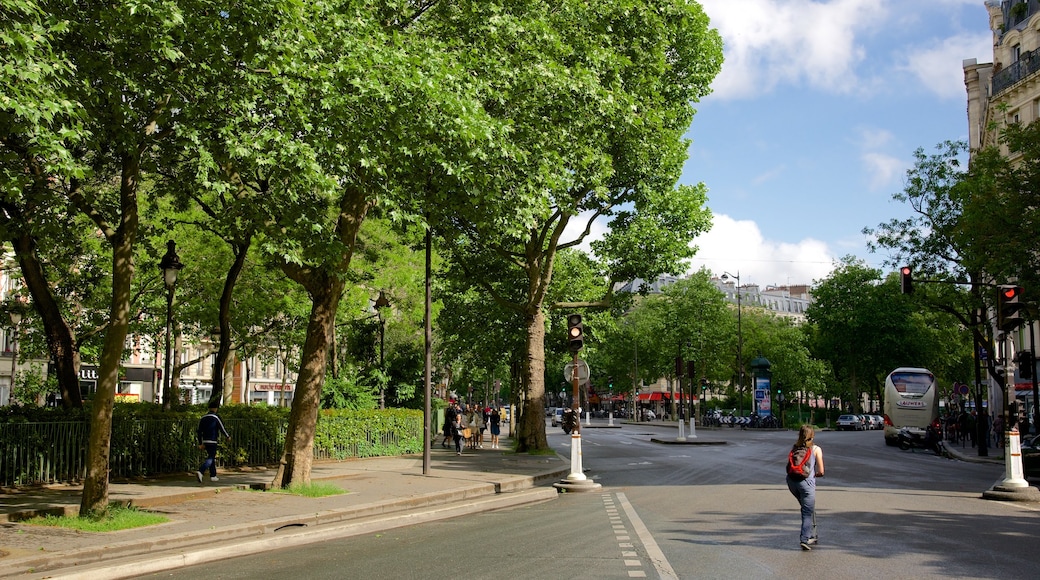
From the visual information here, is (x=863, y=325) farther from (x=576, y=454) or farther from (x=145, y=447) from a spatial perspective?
(x=145, y=447)

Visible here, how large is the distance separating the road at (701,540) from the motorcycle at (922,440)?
19.8 meters

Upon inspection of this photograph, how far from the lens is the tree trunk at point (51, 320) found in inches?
704

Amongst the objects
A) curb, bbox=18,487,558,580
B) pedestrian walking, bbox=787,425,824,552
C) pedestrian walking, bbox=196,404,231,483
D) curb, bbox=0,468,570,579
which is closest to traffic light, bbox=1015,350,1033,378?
curb, bbox=0,468,570,579

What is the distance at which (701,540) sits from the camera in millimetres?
11500

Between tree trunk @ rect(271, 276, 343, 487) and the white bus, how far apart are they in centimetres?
3557

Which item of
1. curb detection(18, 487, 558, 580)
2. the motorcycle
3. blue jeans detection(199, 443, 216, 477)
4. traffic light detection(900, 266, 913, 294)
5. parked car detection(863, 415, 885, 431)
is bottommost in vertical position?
parked car detection(863, 415, 885, 431)

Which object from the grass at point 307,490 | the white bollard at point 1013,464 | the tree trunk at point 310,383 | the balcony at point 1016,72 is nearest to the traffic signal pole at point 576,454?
the grass at point 307,490

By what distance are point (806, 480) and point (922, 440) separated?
33990 mm

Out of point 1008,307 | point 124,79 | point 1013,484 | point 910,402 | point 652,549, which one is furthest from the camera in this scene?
point 910,402

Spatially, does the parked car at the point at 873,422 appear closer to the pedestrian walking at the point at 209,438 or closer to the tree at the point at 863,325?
the tree at the point at 863,325

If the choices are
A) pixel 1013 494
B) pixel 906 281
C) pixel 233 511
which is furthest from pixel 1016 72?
pixel 233 511

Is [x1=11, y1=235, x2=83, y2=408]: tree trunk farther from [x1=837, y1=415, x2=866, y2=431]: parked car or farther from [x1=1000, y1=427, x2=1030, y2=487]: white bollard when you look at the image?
[x1=837, y1=415, x2=866, y2=431]: parked car

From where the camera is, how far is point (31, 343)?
114 ft

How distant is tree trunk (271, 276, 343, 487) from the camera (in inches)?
676
